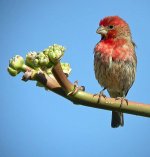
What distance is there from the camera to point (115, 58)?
19.9ft

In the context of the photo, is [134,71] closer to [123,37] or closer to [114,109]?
[123,37]

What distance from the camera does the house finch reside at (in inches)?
242

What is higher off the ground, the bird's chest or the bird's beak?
the bird's beak

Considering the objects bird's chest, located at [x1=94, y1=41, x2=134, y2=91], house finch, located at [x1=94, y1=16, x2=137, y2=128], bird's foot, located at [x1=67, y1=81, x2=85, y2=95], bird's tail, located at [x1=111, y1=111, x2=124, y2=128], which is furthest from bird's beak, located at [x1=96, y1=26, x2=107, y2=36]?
bird's foot, located at [x1=67, y1=81, x2=85, y2=95]

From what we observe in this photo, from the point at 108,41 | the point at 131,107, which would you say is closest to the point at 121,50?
the point at 108,41

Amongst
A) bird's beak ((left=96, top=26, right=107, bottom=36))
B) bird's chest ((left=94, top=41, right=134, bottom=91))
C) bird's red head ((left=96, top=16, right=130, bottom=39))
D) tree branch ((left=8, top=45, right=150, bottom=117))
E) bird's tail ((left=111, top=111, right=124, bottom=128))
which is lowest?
tree branch ((left=8, top=45, right=150, bottom=117))

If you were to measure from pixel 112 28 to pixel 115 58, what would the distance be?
2.76ft

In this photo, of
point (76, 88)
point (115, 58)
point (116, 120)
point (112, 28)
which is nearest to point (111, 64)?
point (115, 58)

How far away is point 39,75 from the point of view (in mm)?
1603

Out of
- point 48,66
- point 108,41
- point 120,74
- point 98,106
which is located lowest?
point 98,106

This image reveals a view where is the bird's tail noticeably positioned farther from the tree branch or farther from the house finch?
the tree branch

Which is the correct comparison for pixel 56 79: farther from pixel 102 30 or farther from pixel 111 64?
pixel 102 30

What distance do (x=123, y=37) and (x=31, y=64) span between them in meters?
5.33

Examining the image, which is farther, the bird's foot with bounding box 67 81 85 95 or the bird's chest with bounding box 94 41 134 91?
the bird's chest with bounding box 94 41 134 91
